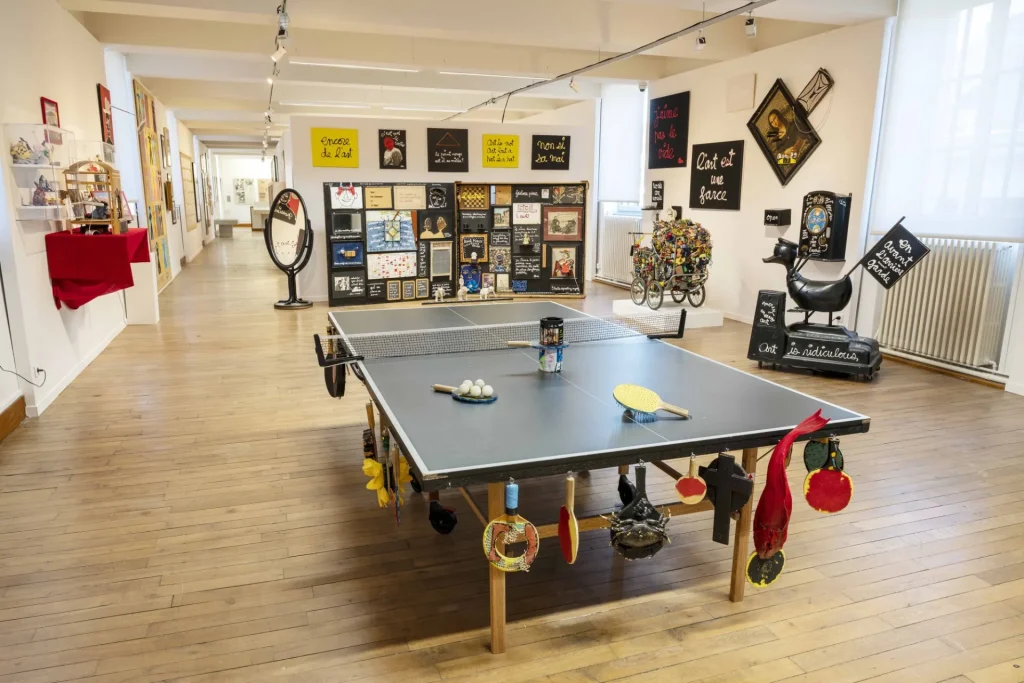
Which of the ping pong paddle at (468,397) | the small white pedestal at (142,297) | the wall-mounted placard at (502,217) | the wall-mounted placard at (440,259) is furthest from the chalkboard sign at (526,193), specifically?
the ping pong paddle at (468,397)

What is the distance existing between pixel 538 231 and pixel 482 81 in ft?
8.09

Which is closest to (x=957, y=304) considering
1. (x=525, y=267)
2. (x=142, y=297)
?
(x=525, y=267)

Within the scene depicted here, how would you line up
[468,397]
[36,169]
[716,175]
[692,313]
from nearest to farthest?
1. [468,397]
2. [36,169]
3. [692,313]
4. [716,175]

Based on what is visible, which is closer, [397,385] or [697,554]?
[397,385]

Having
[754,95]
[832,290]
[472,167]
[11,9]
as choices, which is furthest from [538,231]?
[11,9]

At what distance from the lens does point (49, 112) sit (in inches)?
206

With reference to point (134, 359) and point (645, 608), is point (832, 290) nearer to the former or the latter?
point (645, 608)

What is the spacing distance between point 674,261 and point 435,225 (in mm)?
3454

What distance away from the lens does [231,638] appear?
96.0 inches

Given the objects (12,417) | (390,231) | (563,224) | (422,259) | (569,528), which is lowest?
(12,417)

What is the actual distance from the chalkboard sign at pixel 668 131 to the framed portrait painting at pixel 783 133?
4.39 feet

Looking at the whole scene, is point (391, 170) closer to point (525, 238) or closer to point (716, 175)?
point (525, 238)

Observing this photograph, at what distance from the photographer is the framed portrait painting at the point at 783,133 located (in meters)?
7.20

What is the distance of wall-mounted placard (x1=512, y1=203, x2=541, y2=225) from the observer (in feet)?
32.5
